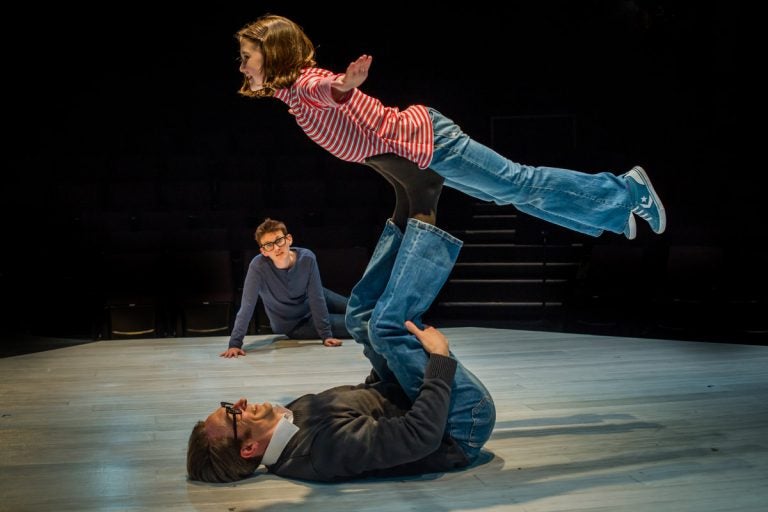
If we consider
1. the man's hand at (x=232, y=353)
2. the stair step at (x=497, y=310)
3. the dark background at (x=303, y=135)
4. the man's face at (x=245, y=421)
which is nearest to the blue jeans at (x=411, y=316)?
the man's face at (x=245, y=421)

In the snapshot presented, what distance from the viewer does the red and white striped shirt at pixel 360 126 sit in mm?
2324

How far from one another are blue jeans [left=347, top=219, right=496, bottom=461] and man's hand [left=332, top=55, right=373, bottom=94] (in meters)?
0.46

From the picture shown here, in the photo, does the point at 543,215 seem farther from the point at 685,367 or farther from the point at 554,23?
the point at 554,23

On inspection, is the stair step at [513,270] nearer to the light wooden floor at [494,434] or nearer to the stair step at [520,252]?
the stair step at [520,252]

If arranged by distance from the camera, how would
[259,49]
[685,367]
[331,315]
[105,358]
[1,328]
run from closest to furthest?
[259,49]
[685,367]
[105,358]
[331,315]
[1,328]

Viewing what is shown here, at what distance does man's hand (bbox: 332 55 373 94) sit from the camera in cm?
209

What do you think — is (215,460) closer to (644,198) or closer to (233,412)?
(233,412)

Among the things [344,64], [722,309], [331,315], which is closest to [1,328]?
[331,315]

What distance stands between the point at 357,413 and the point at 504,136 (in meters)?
6.24

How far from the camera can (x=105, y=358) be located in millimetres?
3887

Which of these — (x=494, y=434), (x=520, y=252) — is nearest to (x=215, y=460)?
(x=494, y=434)

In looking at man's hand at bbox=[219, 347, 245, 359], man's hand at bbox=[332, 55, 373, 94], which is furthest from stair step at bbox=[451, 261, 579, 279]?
man's hand at bbox=[332, 55, 373, 94]

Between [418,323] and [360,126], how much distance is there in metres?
0.60

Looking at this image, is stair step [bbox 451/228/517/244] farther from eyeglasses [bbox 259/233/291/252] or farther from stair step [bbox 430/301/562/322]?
eyeglasses [bbox 259/233/291/252]
